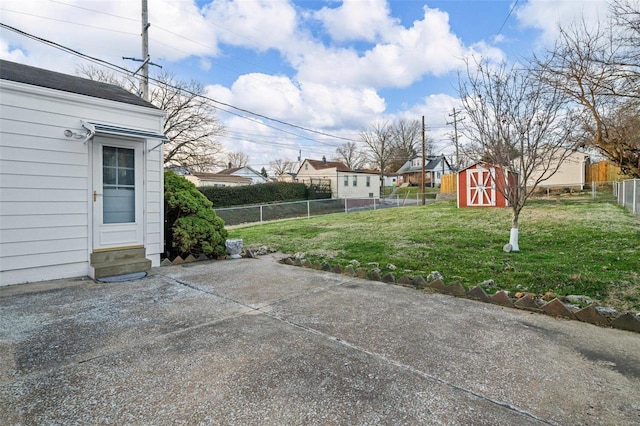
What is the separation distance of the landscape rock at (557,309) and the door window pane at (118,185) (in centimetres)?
564

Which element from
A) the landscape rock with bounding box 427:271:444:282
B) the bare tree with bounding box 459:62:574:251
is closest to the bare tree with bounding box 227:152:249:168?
the bare tree with bounding box 459:62:574:251

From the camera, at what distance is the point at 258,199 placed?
24.5 m

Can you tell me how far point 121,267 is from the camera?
4895mm

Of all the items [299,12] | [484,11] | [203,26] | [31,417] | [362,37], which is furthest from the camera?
[362,37]

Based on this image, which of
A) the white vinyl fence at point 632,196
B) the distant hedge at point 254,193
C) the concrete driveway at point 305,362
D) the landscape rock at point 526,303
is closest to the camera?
the concrete driveway at point 305,362

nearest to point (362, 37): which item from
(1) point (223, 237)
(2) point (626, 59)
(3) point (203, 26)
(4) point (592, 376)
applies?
(3) point (203, 26)

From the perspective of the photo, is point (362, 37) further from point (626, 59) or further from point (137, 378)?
point (137, 378)

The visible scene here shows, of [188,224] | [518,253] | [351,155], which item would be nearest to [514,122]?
[518,253]

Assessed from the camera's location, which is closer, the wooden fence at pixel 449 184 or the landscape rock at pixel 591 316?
the landscape rock at pixel 591 316

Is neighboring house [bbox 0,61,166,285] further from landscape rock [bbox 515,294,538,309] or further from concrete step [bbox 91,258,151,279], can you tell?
landscape rock [bbox 515,294,538,309]

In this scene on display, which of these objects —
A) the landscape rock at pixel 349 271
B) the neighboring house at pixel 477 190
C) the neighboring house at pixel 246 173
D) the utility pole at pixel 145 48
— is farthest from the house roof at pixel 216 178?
the landscape rock at pixel 349 271

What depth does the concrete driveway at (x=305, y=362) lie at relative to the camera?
5.78ft

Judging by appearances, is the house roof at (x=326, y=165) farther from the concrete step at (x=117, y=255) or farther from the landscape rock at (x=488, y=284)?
the landscape rock at (x=488, y=284)

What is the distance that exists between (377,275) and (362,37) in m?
11.1
